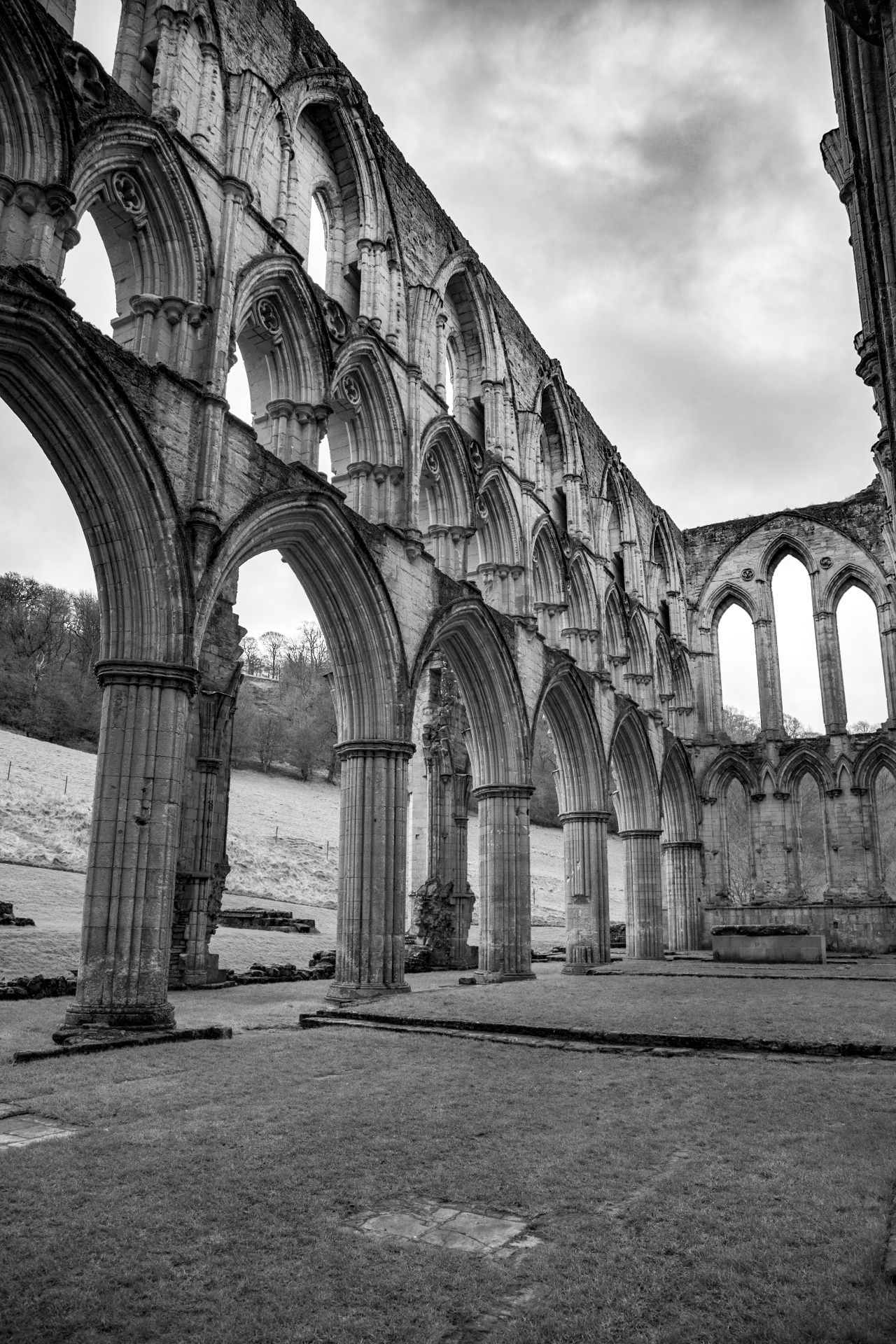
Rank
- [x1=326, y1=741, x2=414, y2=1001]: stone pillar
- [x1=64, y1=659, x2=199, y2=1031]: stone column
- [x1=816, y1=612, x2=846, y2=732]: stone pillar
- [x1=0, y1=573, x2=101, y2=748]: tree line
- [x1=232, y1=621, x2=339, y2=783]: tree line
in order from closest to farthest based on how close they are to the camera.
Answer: [x1=64, y1=659, x2=199, y2=1031]: stone column
[x1=326, y1=741, x2=414, y2=1001]: stone pillar
[x1=816, y1=612, x2=846, y2=732]: stone pillar
[x1=0, y1=573, x2=101, y2=748]: tree line
[x1=232, y1=621, x2=339, y2=783]: tree line

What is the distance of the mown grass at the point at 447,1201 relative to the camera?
2867mm

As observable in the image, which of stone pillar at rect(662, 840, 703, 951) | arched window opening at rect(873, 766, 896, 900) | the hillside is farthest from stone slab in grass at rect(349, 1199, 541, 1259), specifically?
arched window opening at rect(873, 766, 896, 900)

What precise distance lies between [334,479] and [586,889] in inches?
426

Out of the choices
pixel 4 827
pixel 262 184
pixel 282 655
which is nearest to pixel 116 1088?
pixel 262 184

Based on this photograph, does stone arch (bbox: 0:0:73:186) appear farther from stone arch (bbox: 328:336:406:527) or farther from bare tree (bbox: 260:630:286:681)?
bare tree (bbox: 260:630:286:681)

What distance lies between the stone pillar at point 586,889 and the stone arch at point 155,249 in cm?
1381

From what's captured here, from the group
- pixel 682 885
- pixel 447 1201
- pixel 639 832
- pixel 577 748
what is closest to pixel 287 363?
pixel 577 748

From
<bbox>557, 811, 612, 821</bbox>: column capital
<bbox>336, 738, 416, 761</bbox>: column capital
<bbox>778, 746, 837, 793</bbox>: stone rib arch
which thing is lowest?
<bbox>557, 811, 612, 821</bbox>: column capital

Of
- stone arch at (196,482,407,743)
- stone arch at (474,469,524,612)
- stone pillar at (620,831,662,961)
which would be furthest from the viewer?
stone pillar at (620,831,662,961)

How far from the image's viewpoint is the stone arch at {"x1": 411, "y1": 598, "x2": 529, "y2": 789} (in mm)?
18281

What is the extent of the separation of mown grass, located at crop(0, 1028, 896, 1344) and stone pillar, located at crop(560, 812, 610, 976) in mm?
14327

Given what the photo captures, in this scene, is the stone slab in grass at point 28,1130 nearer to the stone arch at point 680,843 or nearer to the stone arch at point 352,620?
the stone arch at point 352,620

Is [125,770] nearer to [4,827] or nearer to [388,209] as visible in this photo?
[388,209]

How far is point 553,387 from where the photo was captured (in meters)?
23.2
